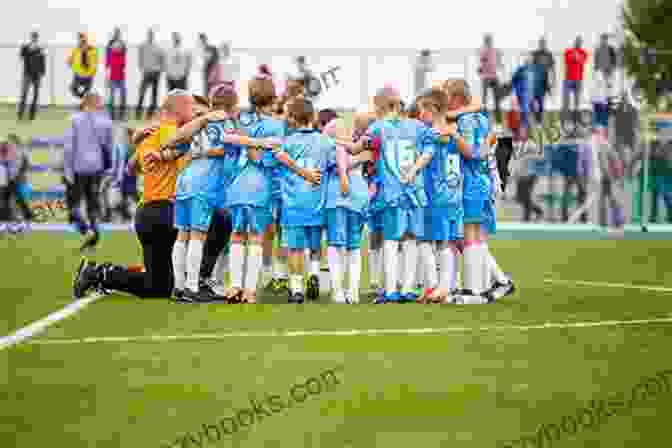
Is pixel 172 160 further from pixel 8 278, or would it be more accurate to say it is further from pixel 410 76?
pixel 410 76

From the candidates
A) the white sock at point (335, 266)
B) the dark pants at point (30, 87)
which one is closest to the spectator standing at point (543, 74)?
the dark pants at point (30, 87)

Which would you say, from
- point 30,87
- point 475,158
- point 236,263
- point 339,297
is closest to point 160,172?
point 236,263

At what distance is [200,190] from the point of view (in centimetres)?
1218

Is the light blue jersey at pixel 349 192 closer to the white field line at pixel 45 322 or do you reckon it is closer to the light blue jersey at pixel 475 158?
the light blue jersey at pixel 475 158

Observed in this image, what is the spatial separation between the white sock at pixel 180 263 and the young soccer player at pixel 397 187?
185 centimetres

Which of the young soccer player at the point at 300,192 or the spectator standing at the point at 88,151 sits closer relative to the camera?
the young soccer player at the point at 300,192

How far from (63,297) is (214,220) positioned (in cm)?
160

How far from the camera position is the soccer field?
249 inches

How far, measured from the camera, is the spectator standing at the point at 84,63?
1162 inches

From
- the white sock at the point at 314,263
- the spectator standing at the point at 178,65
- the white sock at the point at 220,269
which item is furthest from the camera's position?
the spectator standing at the point at 178,65

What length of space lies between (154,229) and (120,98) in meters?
17.9

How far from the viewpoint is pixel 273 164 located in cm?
1224

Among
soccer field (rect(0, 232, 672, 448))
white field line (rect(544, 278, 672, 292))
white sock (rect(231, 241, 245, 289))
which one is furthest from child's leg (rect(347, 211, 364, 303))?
white field line (rect(544, 278, 672, 292))

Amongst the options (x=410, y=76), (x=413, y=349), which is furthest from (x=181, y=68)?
(x=413, y=349)
